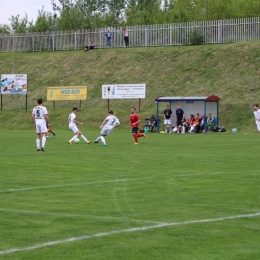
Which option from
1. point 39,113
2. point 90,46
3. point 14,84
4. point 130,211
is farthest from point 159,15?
point 130,211

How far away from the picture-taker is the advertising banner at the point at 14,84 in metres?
59.9

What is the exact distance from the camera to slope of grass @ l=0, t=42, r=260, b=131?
178ft

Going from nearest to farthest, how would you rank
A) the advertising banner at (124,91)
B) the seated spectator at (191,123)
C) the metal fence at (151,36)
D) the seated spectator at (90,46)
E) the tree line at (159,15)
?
the seated spectator at (191,123), the advertising banner at (124,91), the metal fence at (151,36), the seated spectator at (90,46), the tree line at (159,15)

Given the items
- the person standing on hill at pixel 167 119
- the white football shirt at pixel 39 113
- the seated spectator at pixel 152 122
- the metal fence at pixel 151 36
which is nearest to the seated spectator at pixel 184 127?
the person standing on hill at pixel 167 119

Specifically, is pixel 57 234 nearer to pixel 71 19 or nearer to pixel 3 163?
pixel 3 163

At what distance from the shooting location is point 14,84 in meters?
60.4

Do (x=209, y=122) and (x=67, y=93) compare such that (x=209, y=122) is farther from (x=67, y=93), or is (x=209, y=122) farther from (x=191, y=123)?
(x=67, y=93)

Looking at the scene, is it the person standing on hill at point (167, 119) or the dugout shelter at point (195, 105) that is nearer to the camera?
the person standing on hill at point (167, 119)

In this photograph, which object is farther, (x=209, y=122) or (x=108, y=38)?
(x=108, y=38)

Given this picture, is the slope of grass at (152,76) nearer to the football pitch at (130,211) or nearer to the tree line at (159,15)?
the tree line at (159,15)

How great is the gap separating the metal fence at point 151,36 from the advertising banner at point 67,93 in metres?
8.36

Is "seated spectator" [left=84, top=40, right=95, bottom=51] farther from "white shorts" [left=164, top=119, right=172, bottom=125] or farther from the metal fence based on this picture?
"white shorts" [left=164, top=119, right=172, bottom=125]

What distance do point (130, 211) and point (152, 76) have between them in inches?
1990

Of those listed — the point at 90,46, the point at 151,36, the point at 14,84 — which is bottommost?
the point at 14,84
